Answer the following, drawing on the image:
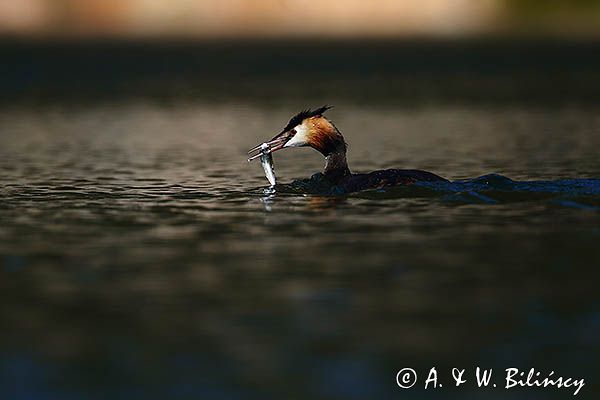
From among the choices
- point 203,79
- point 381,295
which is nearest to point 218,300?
point 381,295

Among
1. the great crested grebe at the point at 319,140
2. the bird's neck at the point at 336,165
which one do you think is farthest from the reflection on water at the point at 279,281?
the bird's neck at the point at 336,165

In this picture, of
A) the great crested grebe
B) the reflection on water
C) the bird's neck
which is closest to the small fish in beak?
the great crested grebe

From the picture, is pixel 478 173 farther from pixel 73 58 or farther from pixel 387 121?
pixel 73 58

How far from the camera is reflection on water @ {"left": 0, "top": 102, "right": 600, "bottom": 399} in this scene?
10234 mm

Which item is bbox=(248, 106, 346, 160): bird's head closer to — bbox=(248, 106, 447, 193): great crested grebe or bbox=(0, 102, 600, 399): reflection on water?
bbox=(248, 106, 447, 193): great crested grebe

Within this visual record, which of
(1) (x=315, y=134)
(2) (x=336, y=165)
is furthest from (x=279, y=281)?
(1) (x=315, y=134)

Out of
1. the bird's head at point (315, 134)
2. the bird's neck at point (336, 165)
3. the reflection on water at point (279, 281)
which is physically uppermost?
the bird's head at point (315, 134)

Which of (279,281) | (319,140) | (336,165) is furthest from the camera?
(319,140)

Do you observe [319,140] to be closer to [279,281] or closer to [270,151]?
[270,151]

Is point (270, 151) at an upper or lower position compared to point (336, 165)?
upper

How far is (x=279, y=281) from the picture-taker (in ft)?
42.7

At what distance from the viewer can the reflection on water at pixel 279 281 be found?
33.6 ft

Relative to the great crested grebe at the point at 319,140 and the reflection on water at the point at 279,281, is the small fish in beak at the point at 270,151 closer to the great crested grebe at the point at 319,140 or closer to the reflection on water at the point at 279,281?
the great crested grebe at the point at 319,140

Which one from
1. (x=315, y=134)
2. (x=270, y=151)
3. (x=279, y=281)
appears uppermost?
(x=315, y=134)
